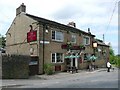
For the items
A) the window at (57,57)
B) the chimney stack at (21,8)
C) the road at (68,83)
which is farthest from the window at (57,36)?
the road at (68,83)

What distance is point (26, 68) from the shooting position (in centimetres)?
2372

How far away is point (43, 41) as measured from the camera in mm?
28391

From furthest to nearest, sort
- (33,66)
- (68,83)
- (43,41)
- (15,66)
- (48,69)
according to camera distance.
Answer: (43,41)
(48,69)
(33,66)
(15,66)
(68,83)

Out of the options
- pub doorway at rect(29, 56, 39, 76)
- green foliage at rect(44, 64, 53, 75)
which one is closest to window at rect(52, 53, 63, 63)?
green foliage at rect(44, 64, 53, 75)

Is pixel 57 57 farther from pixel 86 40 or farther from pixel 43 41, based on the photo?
pixel 86 40

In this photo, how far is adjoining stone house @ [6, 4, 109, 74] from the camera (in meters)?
28.2

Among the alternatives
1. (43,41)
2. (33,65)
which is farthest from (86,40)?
(33,65)

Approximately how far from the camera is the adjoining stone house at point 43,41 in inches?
1110

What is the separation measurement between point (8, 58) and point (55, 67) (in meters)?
8.44

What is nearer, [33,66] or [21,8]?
[33,66]

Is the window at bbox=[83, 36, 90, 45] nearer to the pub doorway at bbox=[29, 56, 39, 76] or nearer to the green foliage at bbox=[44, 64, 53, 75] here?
the green foliage at bbox=[44, 64, 53, 75]

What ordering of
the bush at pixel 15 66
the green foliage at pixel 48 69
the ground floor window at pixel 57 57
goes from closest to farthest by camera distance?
the bush at pixel 15 66
the green foliage at pixel 48 69
the ground floor window at pixel 57 57

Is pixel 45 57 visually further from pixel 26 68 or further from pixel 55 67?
pixel 26 68

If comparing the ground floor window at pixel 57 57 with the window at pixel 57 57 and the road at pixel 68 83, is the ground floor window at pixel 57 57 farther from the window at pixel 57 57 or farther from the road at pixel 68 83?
the road at pixel 68 83
